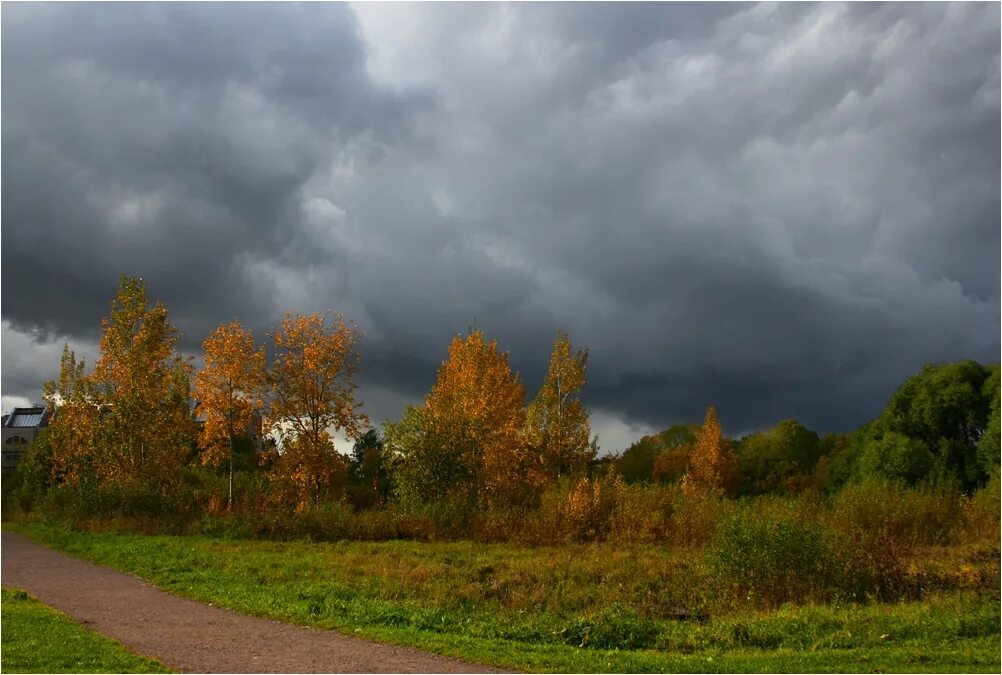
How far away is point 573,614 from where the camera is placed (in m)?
13.0

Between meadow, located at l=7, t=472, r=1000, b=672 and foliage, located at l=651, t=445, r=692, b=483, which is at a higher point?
foliage, located at l=651, t=445, r=692, b=483

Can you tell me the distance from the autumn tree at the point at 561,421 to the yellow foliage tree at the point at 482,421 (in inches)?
28.6

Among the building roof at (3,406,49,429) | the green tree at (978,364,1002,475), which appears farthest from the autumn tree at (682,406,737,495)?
the building roof at (3,406,49,429)

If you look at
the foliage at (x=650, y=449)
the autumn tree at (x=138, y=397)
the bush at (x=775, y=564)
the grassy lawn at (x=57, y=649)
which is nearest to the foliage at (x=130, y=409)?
the autumn tree at (x=138, y=397)

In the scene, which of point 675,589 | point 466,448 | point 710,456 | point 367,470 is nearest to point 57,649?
point 675,589

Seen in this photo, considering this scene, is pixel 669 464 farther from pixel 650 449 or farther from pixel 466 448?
pixel 466 448

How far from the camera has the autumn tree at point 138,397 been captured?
30531mm

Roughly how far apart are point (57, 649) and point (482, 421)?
21.9m

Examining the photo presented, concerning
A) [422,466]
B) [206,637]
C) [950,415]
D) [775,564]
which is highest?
[950,415]

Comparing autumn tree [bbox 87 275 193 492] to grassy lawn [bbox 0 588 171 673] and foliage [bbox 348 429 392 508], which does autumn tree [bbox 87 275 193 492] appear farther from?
grassy lawn [bbox 0 588 171 673]

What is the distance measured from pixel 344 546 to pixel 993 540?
16250 mm

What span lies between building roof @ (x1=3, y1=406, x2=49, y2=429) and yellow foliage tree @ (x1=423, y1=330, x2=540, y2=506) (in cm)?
6847

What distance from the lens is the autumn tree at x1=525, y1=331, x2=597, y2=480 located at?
1292 inches

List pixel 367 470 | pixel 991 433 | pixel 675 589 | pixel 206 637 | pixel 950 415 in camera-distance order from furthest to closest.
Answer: pixel 367 470 → pixel 950 415 → pixel 991 433 → pixel 675 589 → pixel 206 637
